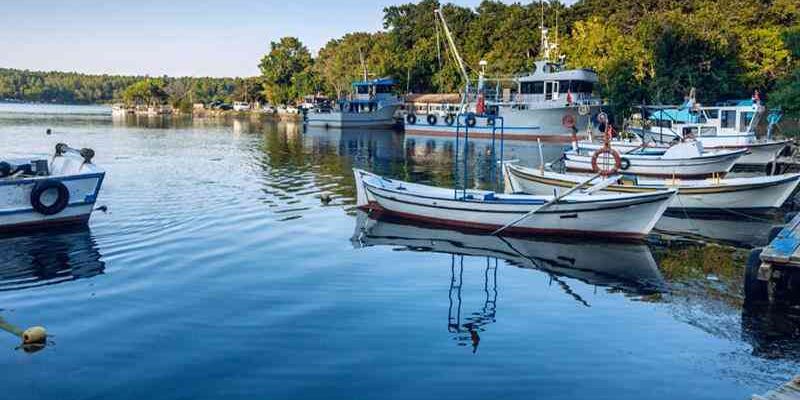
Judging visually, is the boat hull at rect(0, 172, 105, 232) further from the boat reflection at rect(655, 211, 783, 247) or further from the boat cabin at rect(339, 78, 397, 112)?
→ the boat cabin at rect(339, 78, 397, 112)

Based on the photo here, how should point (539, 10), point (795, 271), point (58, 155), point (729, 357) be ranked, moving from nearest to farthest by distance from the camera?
point (729, 357), point (795, 271), point (58, 155), point (539, 10)

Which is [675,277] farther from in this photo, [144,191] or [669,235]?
[144,191]

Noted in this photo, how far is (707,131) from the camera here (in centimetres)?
3853

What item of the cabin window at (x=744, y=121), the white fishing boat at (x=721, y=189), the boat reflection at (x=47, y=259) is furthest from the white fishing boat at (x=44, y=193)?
the cabin window at (x=744, y=121)

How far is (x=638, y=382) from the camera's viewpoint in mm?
9727

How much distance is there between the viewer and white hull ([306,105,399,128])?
7869 centimetres

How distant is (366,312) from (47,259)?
28.9 ft

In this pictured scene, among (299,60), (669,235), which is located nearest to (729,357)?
(669,235)

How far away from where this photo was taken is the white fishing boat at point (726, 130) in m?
35.2

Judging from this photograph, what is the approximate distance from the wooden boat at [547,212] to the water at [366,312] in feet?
2.24

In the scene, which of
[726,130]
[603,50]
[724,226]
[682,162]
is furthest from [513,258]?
[603,50]

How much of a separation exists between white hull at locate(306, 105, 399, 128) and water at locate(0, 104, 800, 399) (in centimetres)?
5565

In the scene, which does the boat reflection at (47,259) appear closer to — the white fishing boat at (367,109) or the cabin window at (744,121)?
the cabin window at (744,121)

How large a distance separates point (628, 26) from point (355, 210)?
209 feet
